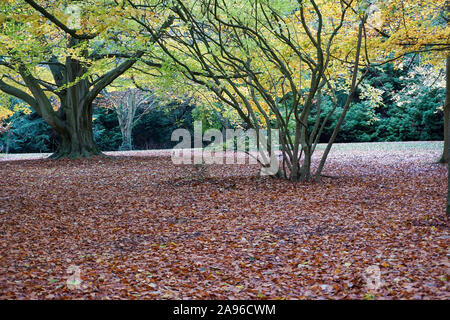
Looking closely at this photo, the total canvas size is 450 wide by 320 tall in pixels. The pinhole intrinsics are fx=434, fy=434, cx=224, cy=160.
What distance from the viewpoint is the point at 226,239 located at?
17.7 ft

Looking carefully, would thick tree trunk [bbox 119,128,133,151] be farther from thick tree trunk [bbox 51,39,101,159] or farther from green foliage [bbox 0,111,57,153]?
thick tree trunk [bbox 51,39,101,159]

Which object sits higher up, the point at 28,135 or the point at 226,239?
the point at 28,135

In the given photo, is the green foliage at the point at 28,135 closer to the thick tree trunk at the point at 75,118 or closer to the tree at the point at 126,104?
the tree at the point at 126,104

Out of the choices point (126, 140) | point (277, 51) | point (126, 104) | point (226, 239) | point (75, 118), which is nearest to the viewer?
point (226, 239)

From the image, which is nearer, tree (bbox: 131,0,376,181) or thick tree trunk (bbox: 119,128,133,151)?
tree (bbox: 131,0,376,181)

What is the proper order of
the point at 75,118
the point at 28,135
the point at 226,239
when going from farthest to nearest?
the point at 28,135
the point at 75,118
the point at 226,239

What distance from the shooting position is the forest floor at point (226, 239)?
146 inches

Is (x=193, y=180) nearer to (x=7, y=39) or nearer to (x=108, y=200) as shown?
(x=108, y=200)

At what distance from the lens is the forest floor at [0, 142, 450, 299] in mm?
3719

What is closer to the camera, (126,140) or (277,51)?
(277,51)

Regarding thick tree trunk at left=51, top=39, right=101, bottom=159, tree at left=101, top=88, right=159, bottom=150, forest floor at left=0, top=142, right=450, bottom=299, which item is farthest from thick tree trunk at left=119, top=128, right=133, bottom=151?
forest floor at left=0, top=142, right=450, bottom=299

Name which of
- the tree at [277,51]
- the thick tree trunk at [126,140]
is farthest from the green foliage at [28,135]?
the tree at [277,51]

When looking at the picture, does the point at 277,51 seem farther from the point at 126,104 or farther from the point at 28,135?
the point at 28,135

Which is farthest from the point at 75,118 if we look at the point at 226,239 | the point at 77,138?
the point at 226,239
